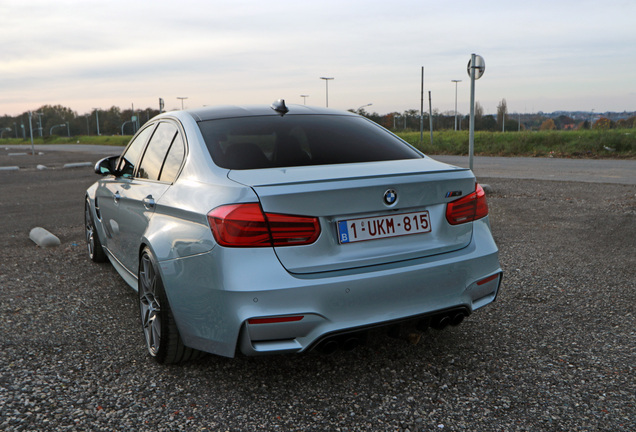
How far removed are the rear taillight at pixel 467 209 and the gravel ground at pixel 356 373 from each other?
0.87 meters

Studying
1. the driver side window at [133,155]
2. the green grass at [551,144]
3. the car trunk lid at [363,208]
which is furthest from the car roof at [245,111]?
the green grass at [551,144]

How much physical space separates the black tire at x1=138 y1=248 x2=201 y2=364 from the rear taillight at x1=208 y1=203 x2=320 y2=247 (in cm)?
74

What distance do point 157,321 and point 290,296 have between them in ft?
3.68

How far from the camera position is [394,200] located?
295 cm

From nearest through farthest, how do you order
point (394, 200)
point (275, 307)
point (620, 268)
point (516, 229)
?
point (275, 307), point (394, 200), point (620, 268), point (516, 229)

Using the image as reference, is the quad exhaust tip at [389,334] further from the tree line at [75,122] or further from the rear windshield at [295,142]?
the tree line at [75,122]

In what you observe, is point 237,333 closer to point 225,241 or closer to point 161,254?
point 225,241

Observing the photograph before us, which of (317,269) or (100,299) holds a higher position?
(317,269)

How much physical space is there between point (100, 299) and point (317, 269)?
9.39 feet

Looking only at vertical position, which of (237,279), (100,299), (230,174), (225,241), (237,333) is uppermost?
(230,174)

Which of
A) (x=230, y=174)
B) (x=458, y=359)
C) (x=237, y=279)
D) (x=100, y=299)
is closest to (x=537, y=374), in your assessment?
(x=458, y=359)

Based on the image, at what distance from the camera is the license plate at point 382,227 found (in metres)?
2.86

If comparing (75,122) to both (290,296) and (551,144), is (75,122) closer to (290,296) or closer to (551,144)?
(551,144)

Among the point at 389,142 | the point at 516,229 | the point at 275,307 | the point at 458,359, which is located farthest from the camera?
the point at 516,229
